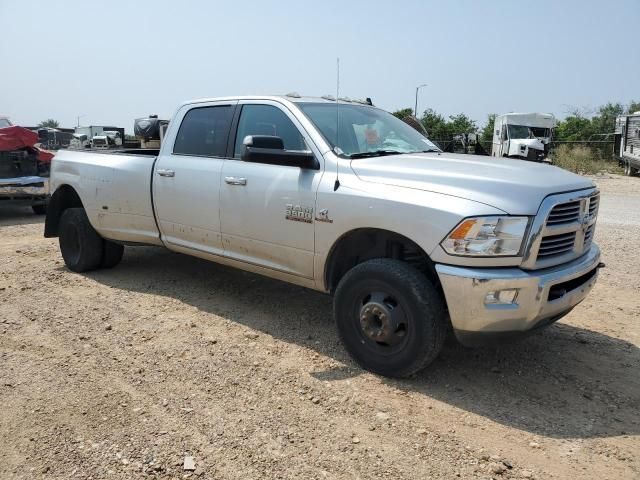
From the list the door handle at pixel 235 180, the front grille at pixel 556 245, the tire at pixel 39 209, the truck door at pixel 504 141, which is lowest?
the tire at pixel 39 209

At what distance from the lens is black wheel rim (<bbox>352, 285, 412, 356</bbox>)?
3504mm

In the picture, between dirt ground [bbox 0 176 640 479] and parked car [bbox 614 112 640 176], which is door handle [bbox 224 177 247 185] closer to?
dirt ground [bbox 0 176 640 479]

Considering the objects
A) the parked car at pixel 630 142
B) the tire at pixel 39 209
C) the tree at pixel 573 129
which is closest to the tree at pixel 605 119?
the tree at pixel 573 129

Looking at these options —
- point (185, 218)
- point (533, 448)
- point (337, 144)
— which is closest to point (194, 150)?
point (185, 218)

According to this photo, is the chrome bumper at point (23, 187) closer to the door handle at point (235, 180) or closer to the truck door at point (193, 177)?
the truck door at point (193, 177)

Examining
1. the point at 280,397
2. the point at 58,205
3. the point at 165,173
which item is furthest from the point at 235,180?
the point at 58,205

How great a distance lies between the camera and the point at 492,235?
10.3 feet

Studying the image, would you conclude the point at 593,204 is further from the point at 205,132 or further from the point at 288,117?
the point at 205,132

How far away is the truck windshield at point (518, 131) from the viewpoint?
23.7m

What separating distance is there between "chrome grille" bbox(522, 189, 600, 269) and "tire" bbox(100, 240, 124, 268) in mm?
4656

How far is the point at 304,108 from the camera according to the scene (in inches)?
172

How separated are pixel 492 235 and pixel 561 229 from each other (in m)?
0.54

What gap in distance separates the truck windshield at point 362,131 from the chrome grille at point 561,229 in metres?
1.38

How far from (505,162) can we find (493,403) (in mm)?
1718
